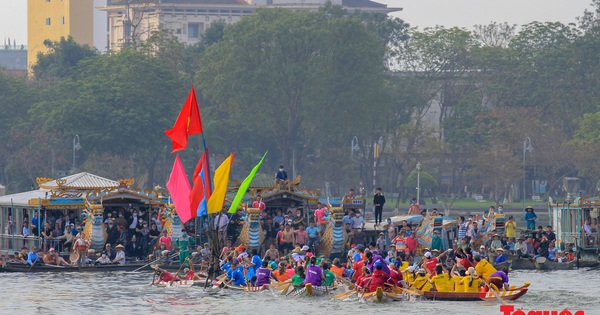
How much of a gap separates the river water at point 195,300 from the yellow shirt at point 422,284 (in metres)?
0.57

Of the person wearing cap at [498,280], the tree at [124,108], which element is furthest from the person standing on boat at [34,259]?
the tree at [124,108]

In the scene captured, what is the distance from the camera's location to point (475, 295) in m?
43.3

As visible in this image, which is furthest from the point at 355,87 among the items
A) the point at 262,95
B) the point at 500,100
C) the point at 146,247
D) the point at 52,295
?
the point at 52,295

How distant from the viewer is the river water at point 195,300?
4359 centimetres

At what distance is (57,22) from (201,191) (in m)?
111

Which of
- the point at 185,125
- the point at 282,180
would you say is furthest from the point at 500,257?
the point at 185,125

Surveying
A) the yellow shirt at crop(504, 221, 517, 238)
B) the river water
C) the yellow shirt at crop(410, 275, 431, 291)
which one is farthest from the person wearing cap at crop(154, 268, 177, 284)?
the yellow shirt at crop(504, 221, 517, 238)

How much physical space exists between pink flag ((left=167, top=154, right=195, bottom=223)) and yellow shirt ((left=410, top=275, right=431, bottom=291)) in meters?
11.0

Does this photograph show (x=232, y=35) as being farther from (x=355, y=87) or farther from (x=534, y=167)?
(x=534, y=167)

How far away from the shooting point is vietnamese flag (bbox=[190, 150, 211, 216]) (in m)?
51.8

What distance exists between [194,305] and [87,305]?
132 inches

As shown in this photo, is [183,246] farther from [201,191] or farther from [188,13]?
[188,13]

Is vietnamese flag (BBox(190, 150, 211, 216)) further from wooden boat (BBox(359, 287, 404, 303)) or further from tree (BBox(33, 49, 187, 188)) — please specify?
tree (BBox(33, 49, 187, 188))

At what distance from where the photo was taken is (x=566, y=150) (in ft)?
356
